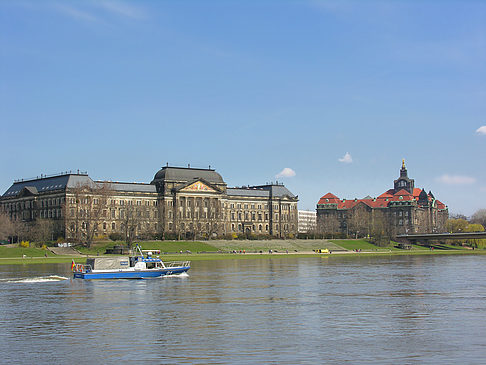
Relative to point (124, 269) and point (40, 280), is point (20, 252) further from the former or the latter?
point (40, 280)

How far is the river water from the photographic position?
35.5m

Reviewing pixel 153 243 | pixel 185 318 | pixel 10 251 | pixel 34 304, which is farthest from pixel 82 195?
pixel 185 318

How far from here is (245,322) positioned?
4594 cm

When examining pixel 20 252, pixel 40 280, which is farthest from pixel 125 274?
pixel 20 252

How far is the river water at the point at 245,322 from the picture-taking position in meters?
35.5

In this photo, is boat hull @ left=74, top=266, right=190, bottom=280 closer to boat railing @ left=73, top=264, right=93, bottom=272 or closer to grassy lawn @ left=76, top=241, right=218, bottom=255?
boat railing @ left=73, top=264, right=93, bottom=272

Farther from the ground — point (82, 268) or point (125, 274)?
point (82, 268)

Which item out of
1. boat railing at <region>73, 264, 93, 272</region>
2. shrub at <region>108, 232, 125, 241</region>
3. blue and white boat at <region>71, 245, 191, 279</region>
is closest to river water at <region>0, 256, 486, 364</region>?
blue and white boat at <region>71, 245, 191, 279</region>

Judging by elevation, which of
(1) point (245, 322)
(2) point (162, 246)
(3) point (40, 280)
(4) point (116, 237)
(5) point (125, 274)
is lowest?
(1) point (245, 322)

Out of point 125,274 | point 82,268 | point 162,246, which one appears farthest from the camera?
point 162,246

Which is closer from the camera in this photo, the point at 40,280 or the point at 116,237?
the point at 40,280

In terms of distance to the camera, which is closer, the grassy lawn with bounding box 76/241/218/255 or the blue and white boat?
the blue and white boat

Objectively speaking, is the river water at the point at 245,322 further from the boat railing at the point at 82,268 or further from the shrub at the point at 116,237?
the shrub at the point at 116,237

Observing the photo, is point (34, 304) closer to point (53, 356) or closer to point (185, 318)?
point (185, 318)
